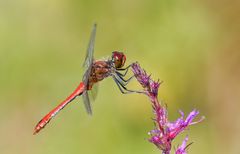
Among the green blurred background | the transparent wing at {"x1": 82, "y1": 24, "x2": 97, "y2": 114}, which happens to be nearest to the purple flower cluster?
the transparent wing at {"x1": 82, "y1": 24, "x2": 97, "y2": 114}

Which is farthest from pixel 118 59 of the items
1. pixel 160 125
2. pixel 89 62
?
pixel 160 125

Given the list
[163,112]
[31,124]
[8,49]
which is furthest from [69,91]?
[163,112]

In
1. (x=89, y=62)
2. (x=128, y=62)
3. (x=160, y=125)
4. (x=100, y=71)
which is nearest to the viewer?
(x=160, y=125)

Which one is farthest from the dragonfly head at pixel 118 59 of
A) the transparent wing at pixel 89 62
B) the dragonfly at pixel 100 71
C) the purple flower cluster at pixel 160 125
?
the purple flower cluster at pixel 160 125

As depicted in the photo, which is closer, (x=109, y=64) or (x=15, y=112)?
(x=109, y=64)

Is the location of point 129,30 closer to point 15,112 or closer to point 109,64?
point 15,112

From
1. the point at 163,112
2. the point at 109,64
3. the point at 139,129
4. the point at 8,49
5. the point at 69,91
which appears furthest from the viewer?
the point at 8,49

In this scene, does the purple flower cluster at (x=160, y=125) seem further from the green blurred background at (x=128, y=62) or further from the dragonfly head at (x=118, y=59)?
the green blurred background at (x=128, y=62)

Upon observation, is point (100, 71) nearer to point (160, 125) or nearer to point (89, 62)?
point (89, 62)
